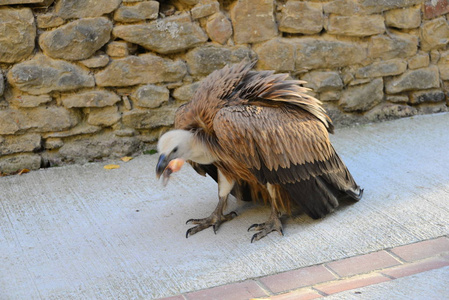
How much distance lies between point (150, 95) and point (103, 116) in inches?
16.6

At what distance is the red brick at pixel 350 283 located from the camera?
286cm

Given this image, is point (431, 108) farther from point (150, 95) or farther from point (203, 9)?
point (150, 95)

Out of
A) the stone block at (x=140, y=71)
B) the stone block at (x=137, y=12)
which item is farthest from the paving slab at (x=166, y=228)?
the stone block at (x=137, y=12)

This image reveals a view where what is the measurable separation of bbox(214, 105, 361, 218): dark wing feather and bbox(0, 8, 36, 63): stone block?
75.2 inches

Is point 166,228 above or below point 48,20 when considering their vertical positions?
below

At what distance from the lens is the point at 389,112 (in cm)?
535

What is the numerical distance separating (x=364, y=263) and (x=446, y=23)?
3055mm

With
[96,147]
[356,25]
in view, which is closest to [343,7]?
[356,25]

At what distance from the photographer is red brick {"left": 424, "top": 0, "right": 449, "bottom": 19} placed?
5121 mm

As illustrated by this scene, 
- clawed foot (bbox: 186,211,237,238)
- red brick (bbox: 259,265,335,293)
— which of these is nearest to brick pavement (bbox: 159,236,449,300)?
red brick (bbox: 259,265,335,293)

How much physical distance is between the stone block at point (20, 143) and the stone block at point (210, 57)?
54.5 inches

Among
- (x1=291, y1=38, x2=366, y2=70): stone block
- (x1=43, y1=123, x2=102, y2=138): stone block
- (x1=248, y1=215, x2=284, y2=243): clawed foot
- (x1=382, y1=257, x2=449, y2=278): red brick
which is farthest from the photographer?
(x1=291, y1=38, x2=366, y2=70): stone block

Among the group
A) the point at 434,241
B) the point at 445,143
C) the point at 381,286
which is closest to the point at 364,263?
the point at 381,286

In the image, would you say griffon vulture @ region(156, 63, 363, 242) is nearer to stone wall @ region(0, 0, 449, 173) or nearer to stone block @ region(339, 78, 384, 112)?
stone wall @ region(0, 0, 449, 173)
